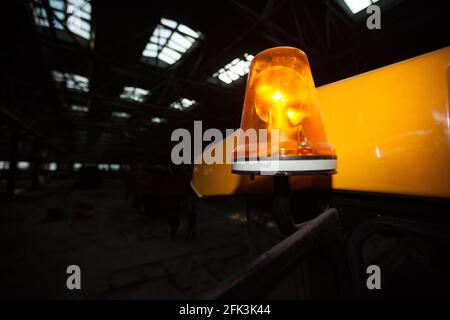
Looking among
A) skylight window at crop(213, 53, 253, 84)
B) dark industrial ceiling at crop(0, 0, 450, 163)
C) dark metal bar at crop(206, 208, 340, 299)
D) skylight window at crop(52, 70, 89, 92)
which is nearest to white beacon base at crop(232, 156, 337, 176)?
dark metal bar at crop(206, 208, 340, 299)

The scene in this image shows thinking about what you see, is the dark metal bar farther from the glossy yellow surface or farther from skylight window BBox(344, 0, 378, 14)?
skylight window BBox(344, 0, 378, 14)

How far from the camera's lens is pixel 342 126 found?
838mm

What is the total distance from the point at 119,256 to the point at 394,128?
420cm

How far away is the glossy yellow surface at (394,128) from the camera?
613 mm

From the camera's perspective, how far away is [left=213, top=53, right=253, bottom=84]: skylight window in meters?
4.90

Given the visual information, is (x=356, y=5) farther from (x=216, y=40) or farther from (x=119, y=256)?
(x=119, y=256)

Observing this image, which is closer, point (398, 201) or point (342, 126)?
point (398, 201)

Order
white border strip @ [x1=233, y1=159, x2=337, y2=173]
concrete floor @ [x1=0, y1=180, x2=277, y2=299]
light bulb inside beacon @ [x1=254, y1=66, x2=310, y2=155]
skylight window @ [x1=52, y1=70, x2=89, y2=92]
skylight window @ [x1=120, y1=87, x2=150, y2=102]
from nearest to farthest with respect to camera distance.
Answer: white border strip @ [x1=233, y1=159, x2=337, y2=173] → light bulb inside beacon @ [x1=254, y1=66, x2=310, y2=155] → concrete floor @ [x1=0, y1=180, x2=277, y2=299] → skylight window @ [x1=52, y1=70, x2=89, y2=92] → skylight window @ [x1=120, y1=87, x2=150, y2=102]

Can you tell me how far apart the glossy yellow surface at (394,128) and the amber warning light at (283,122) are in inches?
7.8

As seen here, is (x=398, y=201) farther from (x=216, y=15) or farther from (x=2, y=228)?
(x=2, y=228)

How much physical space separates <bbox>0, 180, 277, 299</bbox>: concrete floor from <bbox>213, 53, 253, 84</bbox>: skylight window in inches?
139
